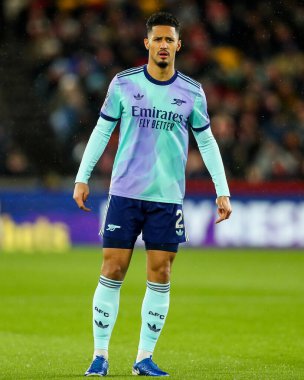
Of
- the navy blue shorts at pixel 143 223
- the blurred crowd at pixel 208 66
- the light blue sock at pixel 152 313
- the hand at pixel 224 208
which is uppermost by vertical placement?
the blurred crowd at pixel 208 66

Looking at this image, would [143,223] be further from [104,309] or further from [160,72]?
[160,72]

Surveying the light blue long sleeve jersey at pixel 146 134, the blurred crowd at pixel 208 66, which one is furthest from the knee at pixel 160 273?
the blurred crowd at pixel 208 66

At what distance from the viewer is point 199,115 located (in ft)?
22.3

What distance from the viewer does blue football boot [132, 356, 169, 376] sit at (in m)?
6.57

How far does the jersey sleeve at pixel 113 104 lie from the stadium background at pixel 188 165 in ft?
10.2

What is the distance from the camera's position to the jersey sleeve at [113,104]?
21.9 feet

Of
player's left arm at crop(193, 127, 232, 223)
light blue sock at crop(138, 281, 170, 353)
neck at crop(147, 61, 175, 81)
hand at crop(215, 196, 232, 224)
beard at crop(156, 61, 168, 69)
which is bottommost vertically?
light blue sock at crop(138, 281, 170, 353)

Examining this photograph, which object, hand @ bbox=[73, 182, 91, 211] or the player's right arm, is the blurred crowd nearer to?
the player's right arm

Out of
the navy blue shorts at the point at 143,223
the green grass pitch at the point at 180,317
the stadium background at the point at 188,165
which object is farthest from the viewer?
the stadium background at the point at 188,165

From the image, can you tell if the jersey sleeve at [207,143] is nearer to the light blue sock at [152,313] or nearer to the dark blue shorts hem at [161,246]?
the dark blue shorts hem at [161,246]


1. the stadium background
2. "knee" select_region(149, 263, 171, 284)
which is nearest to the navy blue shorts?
"knee" select_region(149, 263, 171, 284)

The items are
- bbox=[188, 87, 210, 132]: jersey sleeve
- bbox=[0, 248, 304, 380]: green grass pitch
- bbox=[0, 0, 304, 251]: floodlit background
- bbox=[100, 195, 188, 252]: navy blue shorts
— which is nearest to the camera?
bbox=[100, 195, 188, 252]: navy blue shorts

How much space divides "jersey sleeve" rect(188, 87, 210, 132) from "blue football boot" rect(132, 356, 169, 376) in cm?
146

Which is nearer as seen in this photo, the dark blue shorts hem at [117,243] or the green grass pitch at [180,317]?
the dark blue shorts hem at [117,243]
